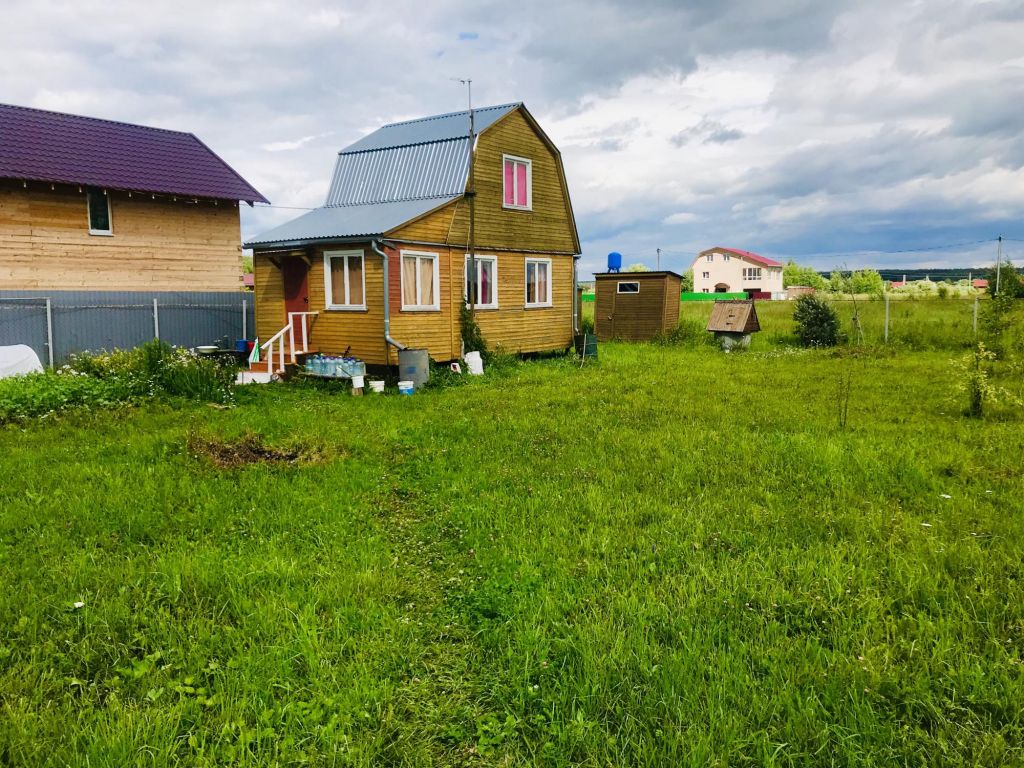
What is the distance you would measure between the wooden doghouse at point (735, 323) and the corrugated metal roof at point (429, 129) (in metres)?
10.8

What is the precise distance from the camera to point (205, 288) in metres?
22.4

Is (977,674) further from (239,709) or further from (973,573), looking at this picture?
(239,709)

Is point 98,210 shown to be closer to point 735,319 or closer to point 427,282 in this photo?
point 427,282

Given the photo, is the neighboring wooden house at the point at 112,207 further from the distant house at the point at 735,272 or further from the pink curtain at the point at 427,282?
the distant house at the point at 735,272

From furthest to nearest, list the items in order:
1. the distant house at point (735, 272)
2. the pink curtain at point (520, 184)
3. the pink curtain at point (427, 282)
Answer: the distant house at point (735, 272), the pink curtain at point (520, 184), the pink curtain at point (427, 282)

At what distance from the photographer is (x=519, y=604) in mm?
4453

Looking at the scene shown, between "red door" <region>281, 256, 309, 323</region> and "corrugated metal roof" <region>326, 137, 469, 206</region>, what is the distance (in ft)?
10.7

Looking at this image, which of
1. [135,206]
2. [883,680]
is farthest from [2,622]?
[135,206]

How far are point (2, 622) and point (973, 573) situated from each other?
22.3 ft

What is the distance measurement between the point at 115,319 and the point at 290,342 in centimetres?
597

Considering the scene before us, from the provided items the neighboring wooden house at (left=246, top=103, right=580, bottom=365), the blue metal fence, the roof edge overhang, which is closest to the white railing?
the neighboring wooden house at (left=246, top=103, right=580, bottom=365)

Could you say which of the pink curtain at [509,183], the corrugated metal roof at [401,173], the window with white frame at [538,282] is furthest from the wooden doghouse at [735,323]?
the corrugated metal roof at [401,173]

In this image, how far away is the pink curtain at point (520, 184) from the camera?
19.5m

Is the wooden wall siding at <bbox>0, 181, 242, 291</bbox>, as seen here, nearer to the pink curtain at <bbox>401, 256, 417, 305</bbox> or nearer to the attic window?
the attic window
